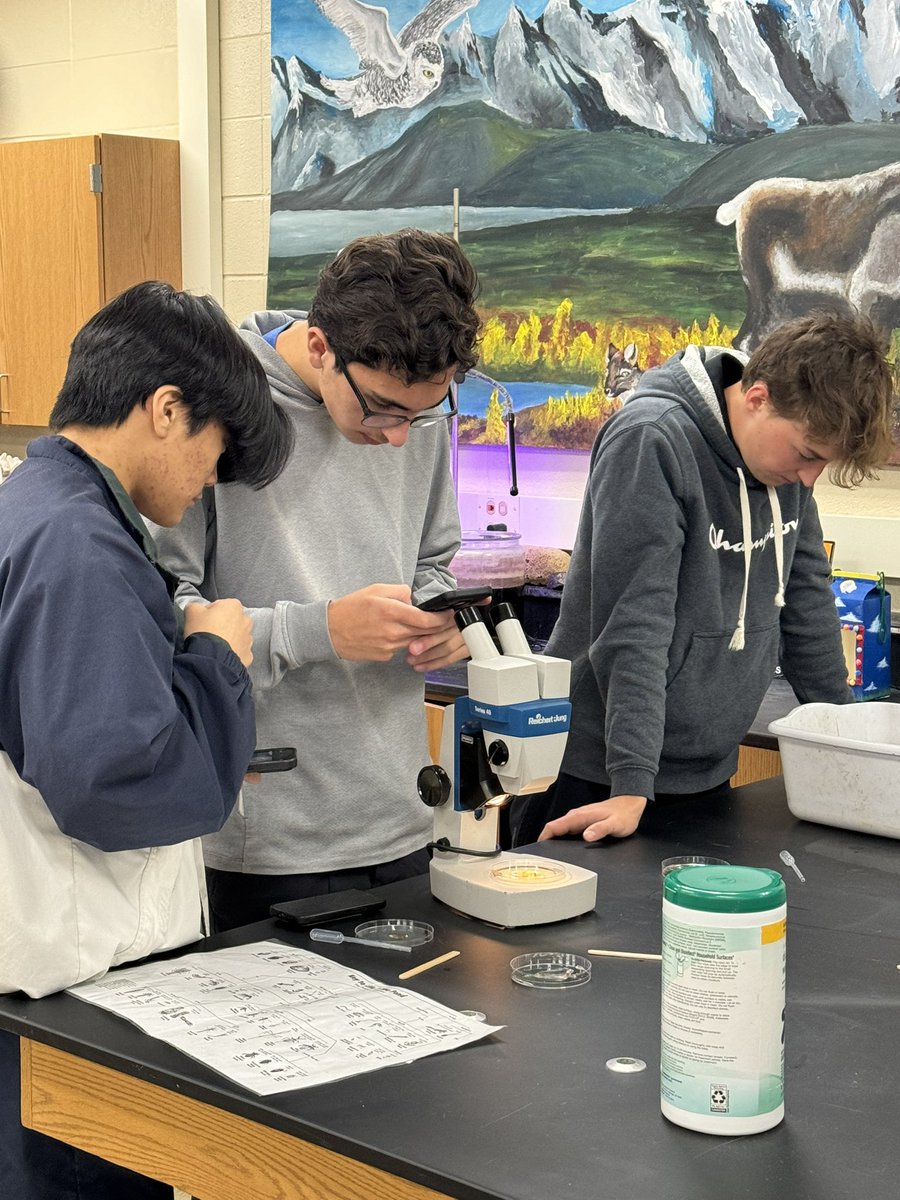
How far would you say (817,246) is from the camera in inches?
121

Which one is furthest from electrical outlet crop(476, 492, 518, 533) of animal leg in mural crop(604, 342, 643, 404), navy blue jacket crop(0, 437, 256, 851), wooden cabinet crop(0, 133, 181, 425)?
navy blue jacket crop(0, 437, 256, 851)

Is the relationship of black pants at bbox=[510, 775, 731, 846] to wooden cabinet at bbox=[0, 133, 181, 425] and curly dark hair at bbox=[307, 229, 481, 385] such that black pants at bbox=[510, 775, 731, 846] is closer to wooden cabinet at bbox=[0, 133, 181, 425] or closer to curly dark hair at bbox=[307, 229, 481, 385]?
curly dark hair at bbox=[307, 229, 481, 385]

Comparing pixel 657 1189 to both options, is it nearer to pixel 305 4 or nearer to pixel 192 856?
pixel 192 856

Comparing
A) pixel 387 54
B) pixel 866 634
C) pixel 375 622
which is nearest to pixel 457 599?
pixel 375 622

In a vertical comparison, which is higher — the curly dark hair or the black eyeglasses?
the curly dark hair

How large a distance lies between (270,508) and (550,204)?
1.99 m

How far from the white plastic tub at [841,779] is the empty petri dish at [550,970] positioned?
637mm

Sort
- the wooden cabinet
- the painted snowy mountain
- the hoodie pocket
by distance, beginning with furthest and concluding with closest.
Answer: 1. the wooden cabinet
2. the painted snowy mountain
3. the hoodie pocket

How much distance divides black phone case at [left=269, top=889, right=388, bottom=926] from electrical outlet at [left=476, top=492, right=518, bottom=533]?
2058 millimetres

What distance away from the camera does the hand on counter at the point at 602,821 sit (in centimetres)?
191

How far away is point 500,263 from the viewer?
3621mm

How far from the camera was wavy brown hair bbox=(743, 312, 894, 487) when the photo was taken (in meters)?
1.99

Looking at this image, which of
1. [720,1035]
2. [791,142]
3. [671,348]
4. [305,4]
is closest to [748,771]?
[671,348]

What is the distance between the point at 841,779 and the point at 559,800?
45cm
